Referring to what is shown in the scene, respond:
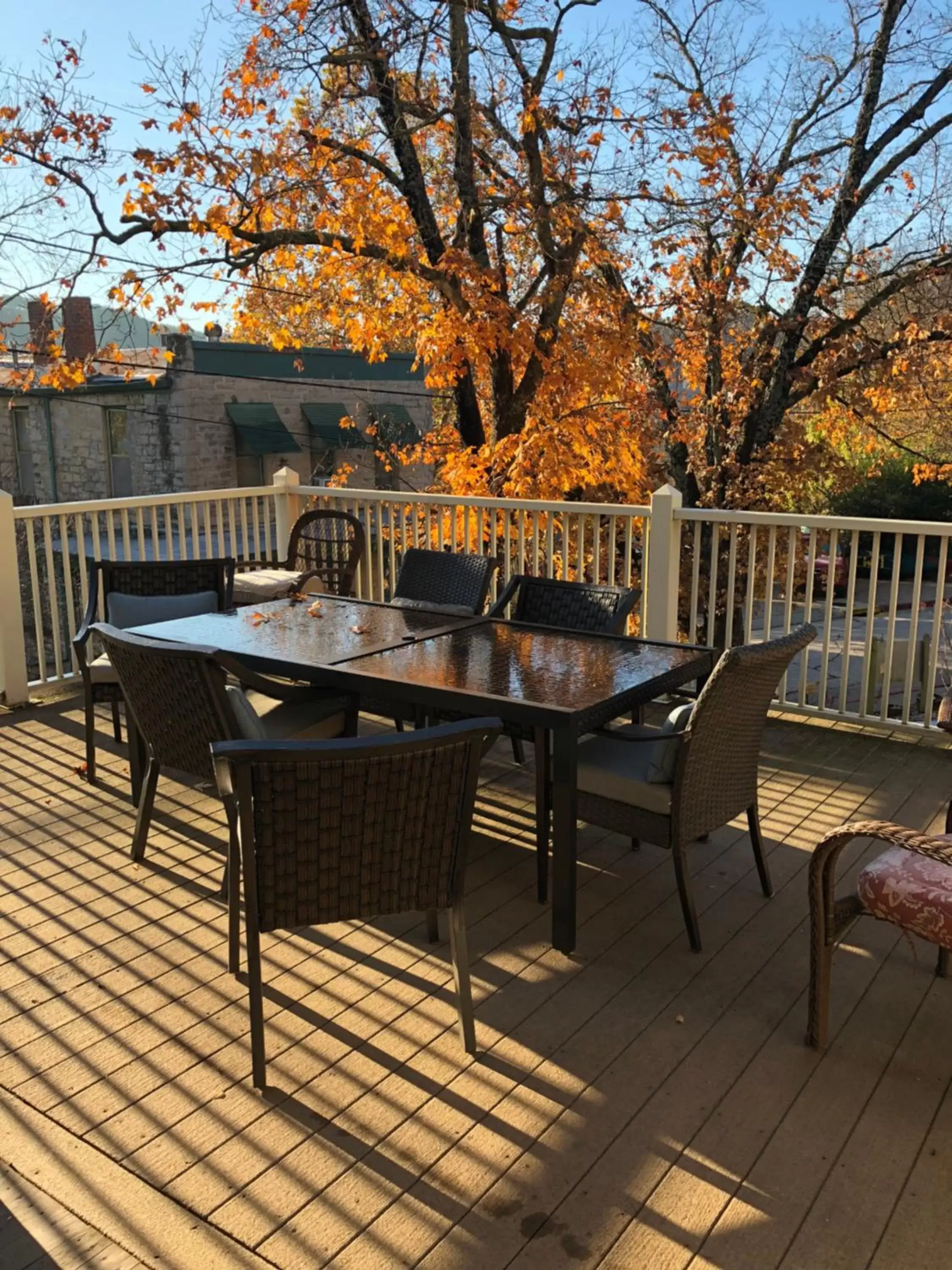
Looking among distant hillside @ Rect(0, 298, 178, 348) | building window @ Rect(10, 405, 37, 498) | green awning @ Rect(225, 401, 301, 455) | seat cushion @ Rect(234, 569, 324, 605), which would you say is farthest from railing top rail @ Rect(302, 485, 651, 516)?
building window @ Rect(10, 405, 37, 498)

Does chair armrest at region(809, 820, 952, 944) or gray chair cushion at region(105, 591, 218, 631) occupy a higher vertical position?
gray chair cushion at region(105, 591, 218, 631)

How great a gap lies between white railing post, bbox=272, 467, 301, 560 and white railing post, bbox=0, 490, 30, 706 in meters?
1.66

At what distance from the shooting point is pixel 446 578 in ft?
15.7

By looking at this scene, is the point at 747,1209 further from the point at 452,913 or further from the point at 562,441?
the point at 562,441

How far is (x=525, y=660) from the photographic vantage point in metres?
3.44

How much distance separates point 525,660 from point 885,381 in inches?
334

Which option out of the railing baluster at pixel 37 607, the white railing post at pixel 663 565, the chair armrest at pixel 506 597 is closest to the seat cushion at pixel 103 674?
the railing baluster at pixel 37 607

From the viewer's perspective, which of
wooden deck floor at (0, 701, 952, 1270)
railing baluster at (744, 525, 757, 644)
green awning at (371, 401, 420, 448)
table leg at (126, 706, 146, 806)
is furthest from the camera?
green awning at (371, 401, 420, 448)

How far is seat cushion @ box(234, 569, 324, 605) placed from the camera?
549 centimetres

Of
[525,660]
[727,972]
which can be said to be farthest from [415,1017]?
[525,660]

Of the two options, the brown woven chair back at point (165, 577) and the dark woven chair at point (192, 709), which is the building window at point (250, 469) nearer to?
the brown woven chair back at point (165, 577)

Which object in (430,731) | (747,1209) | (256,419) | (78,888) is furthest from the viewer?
(256,419)

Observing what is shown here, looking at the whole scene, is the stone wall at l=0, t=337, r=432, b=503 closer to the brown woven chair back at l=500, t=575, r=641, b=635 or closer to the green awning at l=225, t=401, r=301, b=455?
the green awning at l=225, t=401, r=301, b=455

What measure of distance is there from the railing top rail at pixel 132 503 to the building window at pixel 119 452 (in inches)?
513
